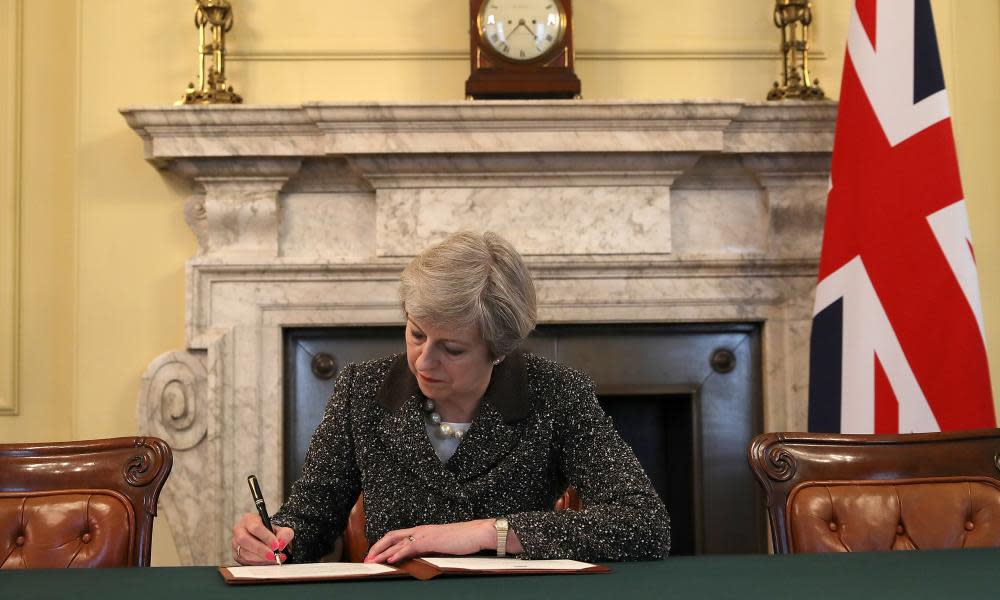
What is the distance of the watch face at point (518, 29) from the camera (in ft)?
10.8

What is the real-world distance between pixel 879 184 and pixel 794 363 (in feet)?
2.17

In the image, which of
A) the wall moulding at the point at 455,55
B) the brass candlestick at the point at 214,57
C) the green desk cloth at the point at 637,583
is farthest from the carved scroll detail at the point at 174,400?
the green desk cloth at the point at 637,583

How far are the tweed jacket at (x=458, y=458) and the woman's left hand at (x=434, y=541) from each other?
241mm

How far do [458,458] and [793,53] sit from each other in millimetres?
1972

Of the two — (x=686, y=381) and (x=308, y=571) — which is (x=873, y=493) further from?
(x=686, y=381)

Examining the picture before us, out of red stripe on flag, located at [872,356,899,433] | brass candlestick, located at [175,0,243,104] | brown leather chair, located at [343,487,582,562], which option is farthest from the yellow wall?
brown leather chair, located at [343,487,582,562]

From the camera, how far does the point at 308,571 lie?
61.3 inches

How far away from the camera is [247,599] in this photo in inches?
52.9

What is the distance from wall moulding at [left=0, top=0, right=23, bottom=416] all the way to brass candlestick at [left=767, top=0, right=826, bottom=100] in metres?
2.33

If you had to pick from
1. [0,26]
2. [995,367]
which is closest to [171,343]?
[0,26]

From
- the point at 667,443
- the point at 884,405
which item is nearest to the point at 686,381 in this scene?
the point at 667,443

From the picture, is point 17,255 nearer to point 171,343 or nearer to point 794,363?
point 171,343

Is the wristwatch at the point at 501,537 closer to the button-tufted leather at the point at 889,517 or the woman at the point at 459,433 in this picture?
the woman at the point at 459,433

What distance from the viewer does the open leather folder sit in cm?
149
